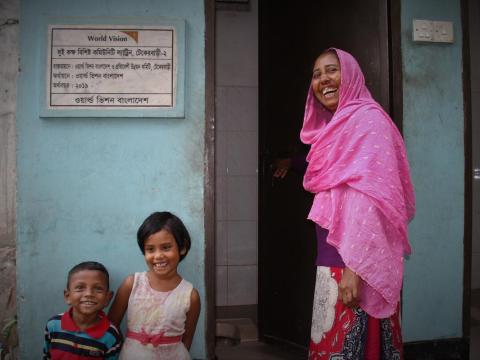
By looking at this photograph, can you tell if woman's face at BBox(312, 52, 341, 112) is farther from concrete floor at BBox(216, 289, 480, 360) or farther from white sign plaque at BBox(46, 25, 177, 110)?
concrete floor at BBox(216, 289, 480, 360)

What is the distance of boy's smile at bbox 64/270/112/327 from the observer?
4.91ft

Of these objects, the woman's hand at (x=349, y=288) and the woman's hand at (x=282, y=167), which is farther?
the woman's hand at (x=282, y=167)

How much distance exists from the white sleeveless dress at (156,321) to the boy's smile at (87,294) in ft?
0.44

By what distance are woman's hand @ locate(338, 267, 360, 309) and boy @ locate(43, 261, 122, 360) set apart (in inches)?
40.0

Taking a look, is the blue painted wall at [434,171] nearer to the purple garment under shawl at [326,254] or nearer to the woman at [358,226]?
the woman at [358,226]

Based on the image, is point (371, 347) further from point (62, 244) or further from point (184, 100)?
point (62, 244)

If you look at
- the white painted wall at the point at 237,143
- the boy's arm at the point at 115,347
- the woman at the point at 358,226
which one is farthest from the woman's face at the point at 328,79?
the white painted wall at the point at 237,143

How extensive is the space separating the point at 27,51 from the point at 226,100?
6.31ft

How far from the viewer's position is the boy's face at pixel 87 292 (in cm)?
150

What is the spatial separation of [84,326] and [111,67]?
1217 mm

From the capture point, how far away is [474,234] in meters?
3.44

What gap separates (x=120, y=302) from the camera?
63.8 inches

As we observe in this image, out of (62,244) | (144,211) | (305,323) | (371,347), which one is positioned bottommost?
(305,323)

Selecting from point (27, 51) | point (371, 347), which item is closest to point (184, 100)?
point (27, 51)
